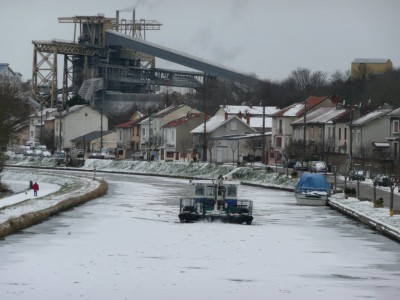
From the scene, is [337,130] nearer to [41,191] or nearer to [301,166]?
[301,166]

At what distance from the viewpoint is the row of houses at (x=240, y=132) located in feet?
346

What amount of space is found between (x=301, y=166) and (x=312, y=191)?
112ft

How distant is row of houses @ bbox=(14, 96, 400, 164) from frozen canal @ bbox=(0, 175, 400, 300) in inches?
1622

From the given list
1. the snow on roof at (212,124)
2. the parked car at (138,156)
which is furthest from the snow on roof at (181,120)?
the parked car at (138,156)

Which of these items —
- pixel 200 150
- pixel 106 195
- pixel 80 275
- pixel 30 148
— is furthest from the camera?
pixel 30 148

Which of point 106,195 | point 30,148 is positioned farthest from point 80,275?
point 30,148

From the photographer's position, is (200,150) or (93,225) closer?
(93,225)

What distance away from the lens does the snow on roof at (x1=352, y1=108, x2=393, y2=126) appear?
104938 mm

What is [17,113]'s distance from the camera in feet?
374

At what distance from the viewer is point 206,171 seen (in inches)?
4409

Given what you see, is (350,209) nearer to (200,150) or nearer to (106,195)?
(106,195)

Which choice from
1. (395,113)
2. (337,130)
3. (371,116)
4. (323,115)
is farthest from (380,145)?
(323,115)

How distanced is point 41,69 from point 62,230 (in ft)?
490

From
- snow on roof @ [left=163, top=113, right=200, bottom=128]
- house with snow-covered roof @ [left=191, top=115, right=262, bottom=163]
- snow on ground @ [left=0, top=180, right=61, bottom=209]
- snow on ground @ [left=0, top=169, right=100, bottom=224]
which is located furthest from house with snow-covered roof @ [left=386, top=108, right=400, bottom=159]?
snow on roof @ [left=163, top=113, right=200, bottom=128]
